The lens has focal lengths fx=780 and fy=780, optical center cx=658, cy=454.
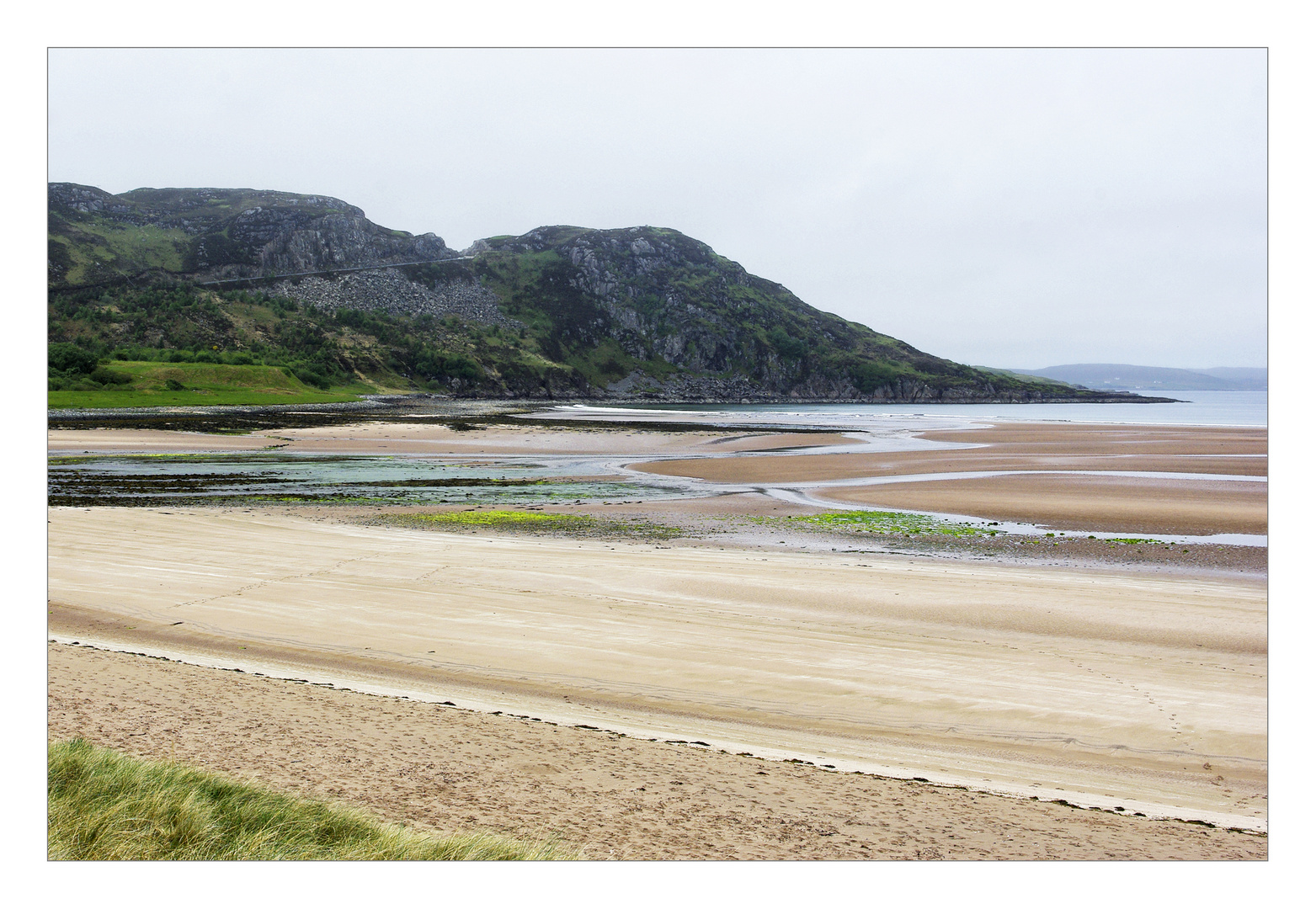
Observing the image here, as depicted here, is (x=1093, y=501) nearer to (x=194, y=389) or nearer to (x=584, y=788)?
(x=584, y=788)

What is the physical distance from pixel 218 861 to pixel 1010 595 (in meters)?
12.8

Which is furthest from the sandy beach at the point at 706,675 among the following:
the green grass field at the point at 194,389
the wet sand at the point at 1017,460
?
the green grass field at the point at 194,389

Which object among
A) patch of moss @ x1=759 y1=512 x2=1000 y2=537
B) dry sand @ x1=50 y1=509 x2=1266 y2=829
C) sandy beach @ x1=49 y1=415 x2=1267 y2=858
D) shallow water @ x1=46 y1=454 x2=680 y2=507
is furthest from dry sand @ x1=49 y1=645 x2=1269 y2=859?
shallow water @ x1=46 y1=454 x2=680 y2=507

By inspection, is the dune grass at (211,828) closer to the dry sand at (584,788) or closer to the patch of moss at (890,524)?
the dry sand at (584,788)

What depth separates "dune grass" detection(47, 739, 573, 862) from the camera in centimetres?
495

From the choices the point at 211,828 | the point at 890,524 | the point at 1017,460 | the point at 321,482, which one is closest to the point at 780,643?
the point at 211,828

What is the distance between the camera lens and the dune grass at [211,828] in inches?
195

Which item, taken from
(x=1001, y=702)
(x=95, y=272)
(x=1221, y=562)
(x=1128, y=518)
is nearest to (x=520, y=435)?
(x=1128, y=518)

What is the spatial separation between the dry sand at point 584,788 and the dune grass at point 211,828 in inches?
15.9

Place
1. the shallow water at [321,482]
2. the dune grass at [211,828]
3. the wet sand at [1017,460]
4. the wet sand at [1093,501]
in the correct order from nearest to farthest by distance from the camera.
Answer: the dune grass at [211,828]
the wet sand at [1093,501]
the shallow water at [321,482]
the wet sand at [1017,460]

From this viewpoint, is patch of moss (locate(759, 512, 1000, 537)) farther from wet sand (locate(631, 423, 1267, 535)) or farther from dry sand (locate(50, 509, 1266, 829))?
dry sand (locate(50, 509, 1266, 829))

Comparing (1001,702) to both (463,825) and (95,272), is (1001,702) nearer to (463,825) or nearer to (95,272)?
(463,825)

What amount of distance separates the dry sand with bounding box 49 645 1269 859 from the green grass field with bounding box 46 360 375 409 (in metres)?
75.3

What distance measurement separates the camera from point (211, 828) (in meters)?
5.14
